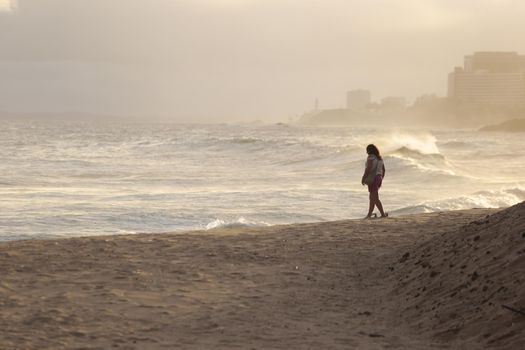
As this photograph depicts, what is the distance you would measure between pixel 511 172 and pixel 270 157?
49.7ft

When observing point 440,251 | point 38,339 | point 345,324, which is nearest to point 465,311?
point 345,324

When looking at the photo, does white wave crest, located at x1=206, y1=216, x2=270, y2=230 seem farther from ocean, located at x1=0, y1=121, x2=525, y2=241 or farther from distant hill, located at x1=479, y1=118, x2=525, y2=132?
distant hill, located at x1=479, y1=118, x2=525, y2=132

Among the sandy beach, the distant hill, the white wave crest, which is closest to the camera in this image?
the sandy beach

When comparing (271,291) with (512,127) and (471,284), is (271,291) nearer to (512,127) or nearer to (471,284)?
(471,284)

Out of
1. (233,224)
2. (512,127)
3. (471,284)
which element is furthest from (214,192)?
(512,127)

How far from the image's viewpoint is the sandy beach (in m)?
6.49

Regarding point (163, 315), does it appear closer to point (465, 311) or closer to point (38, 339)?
point (38, 339)

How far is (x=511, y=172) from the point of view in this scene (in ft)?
116

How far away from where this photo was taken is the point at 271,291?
8.19 meters

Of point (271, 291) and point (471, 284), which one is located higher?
point (471, 284)

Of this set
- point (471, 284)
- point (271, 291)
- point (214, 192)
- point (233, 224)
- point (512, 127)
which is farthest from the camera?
point (512, 127)

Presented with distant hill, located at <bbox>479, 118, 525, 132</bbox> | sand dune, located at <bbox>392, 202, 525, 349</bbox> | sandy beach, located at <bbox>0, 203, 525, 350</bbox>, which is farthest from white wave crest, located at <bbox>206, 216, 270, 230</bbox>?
distant hill, located at <bbox>479, 118, 525, 132</bbox>

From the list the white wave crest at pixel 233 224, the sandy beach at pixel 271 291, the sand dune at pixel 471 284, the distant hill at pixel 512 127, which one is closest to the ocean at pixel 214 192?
the white wave crest at pixel 233 224

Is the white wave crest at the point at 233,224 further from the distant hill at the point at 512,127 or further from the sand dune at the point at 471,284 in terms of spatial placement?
the distant hill at the point at 512,127
